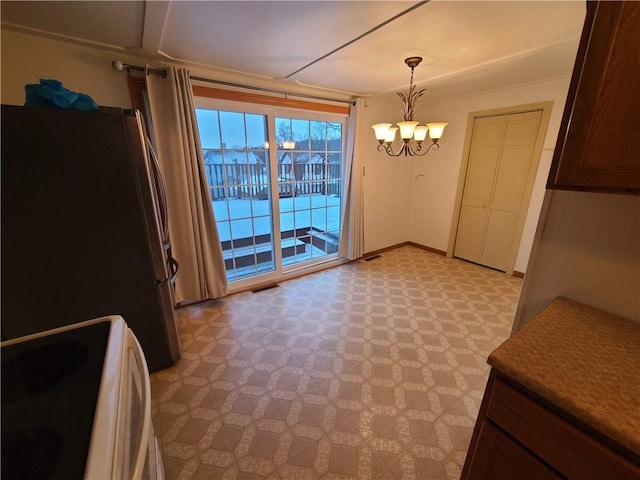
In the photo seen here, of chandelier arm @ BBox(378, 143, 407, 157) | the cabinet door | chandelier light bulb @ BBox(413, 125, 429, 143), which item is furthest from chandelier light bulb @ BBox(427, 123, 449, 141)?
the cabinet door

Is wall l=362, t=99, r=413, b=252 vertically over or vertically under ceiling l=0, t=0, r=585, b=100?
under

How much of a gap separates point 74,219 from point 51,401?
1.11m

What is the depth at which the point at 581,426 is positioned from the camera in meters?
0.66

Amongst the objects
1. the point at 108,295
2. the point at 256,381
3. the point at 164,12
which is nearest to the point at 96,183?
the point at 108,295

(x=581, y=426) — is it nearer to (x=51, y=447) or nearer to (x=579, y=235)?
(x=579, y=235)

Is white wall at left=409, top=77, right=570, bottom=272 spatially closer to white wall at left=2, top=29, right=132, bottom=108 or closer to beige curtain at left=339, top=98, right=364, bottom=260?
beige curtain at left=339, top=98, right=364, bottom=260

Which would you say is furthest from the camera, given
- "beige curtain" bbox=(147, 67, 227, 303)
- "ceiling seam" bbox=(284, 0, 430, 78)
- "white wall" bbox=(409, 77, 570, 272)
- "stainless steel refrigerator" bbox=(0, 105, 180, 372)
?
"white wall" bbox=(409, 77, 570, 272)

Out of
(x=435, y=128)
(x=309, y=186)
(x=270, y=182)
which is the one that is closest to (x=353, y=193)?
(x=309, y=186)

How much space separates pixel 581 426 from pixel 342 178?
3257 mm

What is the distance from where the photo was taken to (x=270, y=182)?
300cm

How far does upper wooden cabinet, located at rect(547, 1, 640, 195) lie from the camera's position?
25.5 inches

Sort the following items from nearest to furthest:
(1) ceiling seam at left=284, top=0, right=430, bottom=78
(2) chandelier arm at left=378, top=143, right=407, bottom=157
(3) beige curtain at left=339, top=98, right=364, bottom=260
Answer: (1) ceiling seam at left=284, top=0, right=430, bottom=78
(2) chandelier arm at left=378, top=143, right=407, bottom=157
(3) beige curtain at left=339, top=98, right=364, bottom=260

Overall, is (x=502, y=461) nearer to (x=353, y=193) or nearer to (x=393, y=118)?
(x=353, y=193)

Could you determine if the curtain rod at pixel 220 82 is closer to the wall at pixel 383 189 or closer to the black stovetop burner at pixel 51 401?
the wall at pixel 383 189
